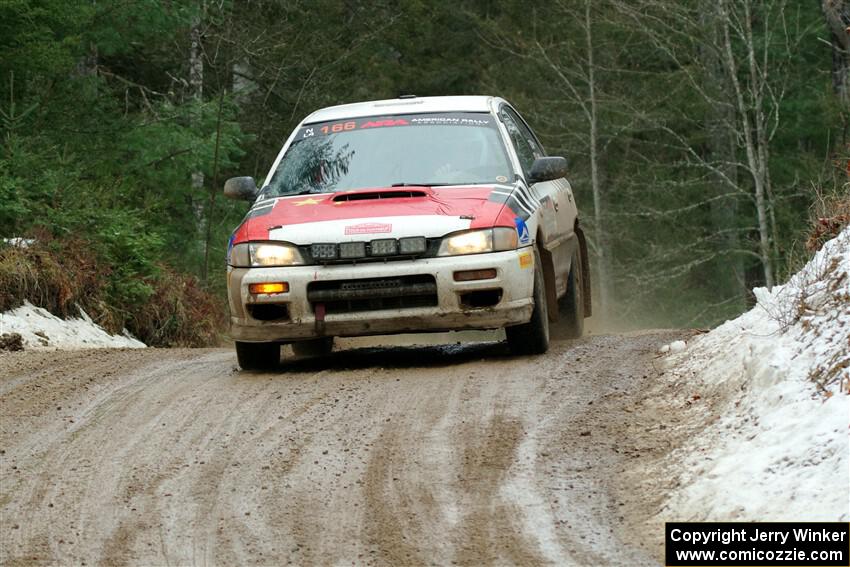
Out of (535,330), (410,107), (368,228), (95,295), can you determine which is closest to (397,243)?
(368,228)

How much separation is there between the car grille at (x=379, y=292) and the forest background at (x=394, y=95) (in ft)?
8.47

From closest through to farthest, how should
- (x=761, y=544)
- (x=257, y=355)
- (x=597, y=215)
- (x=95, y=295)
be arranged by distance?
1. (x=761, y=544)
2. (x=257, y=355)
3. (x=95, y=295)
4. (x=597, y=215)

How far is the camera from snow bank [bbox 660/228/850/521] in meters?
5.15

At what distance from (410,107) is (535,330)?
222cm

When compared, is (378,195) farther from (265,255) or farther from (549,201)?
(549,201)

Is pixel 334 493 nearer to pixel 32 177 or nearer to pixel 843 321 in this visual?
pixel 843 321

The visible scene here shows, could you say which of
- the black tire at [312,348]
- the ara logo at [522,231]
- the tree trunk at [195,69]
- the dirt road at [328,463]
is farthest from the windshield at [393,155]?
the tree trunk at [195,69]

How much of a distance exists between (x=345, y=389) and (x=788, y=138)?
27555 millimetres

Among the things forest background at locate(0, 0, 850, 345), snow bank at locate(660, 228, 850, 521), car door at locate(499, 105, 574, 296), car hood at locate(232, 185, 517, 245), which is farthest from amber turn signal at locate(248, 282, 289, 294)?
forest background at locate(0, 0, 850, 345)

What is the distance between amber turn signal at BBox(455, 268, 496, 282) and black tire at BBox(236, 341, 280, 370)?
1505 mm

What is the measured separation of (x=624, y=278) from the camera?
3478cm

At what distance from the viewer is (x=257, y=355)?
9281 mm

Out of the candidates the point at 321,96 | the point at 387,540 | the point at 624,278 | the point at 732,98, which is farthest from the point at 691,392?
the point at 624,278

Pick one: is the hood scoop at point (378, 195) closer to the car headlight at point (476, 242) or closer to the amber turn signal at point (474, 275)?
the car headlight at point (476, 242)
